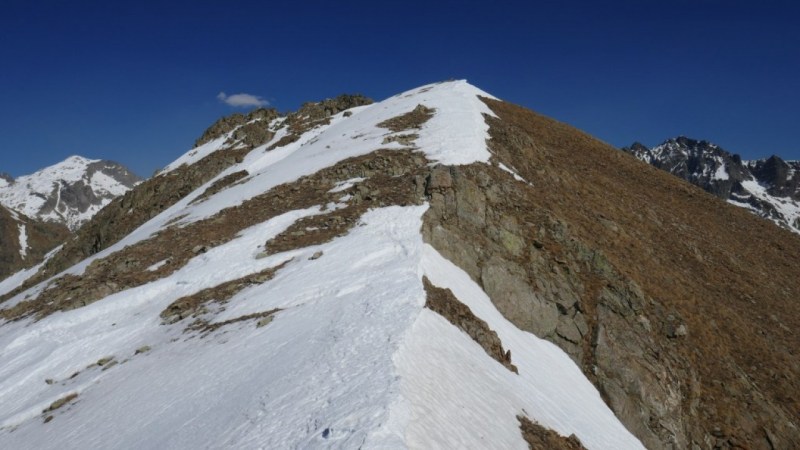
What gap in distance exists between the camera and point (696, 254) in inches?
1277

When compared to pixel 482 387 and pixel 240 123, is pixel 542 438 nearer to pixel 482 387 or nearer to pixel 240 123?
pixel 482 387

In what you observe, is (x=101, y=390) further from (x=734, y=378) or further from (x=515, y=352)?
(x=734, y=378)

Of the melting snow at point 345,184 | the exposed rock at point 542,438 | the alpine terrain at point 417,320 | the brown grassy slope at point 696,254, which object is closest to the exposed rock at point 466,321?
the alpine terrain at point 417,320

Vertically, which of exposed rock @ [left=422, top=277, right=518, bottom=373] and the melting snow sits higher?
the melting snow

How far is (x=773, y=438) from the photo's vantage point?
19375 mm

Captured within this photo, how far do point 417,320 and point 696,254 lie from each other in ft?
91.9

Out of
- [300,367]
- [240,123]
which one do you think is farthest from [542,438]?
[240,123]

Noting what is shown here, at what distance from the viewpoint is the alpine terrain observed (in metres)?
10.4

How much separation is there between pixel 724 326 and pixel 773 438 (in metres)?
6.79

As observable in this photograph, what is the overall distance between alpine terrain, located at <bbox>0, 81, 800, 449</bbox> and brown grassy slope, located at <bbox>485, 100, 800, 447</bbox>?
197mm

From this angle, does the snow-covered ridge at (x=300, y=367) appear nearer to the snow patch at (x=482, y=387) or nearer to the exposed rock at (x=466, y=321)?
the snow patch at (x=482, y=387)

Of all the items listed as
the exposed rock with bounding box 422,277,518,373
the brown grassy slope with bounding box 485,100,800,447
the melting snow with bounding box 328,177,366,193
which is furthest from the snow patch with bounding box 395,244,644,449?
the melting snow with bounding box 328,177,366,193

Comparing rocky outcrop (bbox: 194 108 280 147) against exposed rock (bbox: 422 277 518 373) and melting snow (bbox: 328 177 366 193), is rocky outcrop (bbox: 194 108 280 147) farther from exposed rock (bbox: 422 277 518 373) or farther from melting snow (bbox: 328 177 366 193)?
exposed rock (bbox: 422 277 518 373)

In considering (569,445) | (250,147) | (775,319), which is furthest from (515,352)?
(250,147)
